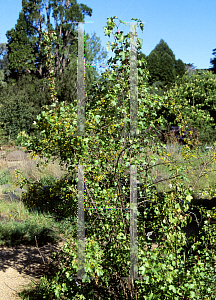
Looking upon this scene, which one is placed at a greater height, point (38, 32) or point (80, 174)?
point (38, 32)

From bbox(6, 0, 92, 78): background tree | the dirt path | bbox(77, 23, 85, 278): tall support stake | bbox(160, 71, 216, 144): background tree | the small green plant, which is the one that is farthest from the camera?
bbox(6, 0, 92, 78): background tree

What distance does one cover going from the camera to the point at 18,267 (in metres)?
3.55

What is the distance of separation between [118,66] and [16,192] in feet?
16.7

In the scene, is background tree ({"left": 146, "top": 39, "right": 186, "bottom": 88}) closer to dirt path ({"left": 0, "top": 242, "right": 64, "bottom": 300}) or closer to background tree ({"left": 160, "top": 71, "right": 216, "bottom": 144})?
background tree ({"left": 160, "top": 71, "right": 216, "bottom": 144})

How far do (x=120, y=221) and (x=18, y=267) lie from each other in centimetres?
204

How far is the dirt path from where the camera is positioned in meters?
3.05

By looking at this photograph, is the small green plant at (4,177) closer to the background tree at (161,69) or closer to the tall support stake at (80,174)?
the tall support stake at (80,174)

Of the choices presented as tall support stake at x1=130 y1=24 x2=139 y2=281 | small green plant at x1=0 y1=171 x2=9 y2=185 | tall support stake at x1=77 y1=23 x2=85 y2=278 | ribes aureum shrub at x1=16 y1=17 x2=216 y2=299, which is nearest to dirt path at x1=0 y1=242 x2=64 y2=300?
ribes aureum shrub at x1=16 y1=17 x2=216 y2=299

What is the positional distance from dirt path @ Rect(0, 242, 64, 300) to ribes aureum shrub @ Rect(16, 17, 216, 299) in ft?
1.51

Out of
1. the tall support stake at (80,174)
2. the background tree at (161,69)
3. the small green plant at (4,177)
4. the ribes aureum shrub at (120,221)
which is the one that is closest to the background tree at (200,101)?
the small green plant at (4,177)

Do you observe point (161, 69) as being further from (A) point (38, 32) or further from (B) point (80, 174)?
(B) point (80, 174)

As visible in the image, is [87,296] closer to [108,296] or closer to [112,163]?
[108,296]

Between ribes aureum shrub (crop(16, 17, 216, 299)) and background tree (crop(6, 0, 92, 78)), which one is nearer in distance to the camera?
ribes aureum shrub (crop(16, 17, 216, 299))

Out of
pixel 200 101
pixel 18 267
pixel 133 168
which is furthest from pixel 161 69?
pixel 133 168
